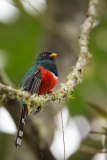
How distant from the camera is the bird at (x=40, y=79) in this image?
4355 mm

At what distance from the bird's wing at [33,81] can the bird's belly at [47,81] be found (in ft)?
0.19

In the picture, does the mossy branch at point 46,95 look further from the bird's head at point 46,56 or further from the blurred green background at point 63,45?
the blurred green background at point 63,45

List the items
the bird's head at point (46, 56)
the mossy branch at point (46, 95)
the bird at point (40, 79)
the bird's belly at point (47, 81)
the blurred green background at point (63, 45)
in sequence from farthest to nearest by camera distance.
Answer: the blurred green background at point (63, 45), the bird's head at point (46, 56), the bird's belly at point (47, 81), the bird at point (40, 79), the mossy branch at point (46, 95)

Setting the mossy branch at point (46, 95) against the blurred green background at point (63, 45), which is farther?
the blurred green background at point (63, 45)

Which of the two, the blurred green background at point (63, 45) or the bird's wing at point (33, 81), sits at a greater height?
the blurred green background at point (63, 45)

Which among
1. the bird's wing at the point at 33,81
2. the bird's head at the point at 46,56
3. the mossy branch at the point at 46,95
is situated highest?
the bird's head at the point at 46,56

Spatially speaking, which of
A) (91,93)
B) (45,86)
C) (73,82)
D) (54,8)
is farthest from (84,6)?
(73,82)

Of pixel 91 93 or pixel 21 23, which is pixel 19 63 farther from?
pixel 91 93

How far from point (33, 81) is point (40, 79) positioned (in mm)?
202

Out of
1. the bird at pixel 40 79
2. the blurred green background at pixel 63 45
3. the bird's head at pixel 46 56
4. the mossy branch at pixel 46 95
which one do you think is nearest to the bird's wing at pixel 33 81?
the bird at pixel 40 79

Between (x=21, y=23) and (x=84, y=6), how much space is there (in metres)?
0.91

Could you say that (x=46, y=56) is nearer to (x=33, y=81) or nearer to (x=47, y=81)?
(x=47, y=81)

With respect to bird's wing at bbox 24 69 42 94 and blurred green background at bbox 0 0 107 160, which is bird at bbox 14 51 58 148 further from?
blurred green background at bbox 0 0 107 160

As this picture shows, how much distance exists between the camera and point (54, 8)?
266 inches
